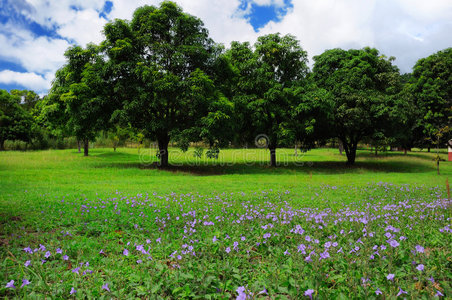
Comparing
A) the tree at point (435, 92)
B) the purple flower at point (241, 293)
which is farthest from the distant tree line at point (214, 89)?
the purple flower at point (241, 293)

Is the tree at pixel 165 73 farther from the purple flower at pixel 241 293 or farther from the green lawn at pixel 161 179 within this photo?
the purple flower at pixel 241 293

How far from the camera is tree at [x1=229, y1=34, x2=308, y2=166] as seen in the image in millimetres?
20484

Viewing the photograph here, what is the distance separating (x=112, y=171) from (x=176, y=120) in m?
5.74

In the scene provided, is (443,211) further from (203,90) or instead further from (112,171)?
(112,171)

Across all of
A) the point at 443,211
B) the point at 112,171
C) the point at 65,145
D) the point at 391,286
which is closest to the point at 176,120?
the point at 112,171

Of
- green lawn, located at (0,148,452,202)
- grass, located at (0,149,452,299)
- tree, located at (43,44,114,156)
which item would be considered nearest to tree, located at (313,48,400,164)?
green lawn, located at (0,148,452,202)

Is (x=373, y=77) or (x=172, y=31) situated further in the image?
(x=373, y=77)

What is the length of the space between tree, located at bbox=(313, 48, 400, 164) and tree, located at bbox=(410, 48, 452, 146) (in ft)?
32.3

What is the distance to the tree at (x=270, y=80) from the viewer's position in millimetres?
20484

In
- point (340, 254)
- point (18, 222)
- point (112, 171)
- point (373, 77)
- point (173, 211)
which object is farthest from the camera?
point (373, 77)

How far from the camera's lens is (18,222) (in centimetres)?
562

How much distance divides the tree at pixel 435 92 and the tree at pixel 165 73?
27.2 m

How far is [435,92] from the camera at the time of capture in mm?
31359

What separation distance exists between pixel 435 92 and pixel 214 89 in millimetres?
28028
